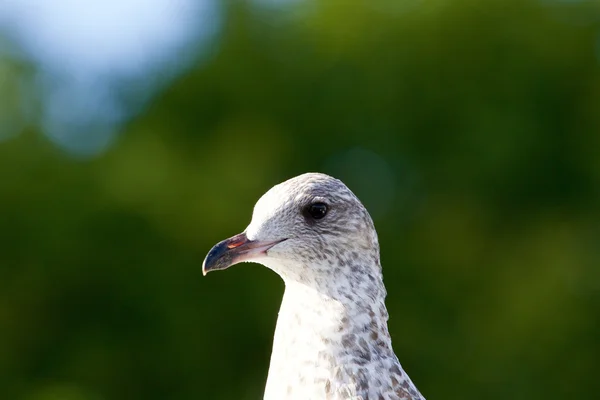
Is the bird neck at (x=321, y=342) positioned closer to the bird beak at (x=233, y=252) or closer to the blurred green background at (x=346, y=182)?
the bird beak at (x=233, y=252)

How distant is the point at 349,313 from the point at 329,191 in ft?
0.96

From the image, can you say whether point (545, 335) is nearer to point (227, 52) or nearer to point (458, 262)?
point (458, 262)

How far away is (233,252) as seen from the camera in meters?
2.20

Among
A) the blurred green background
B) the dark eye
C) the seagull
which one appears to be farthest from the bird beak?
the blurred green background

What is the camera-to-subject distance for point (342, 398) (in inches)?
83.0

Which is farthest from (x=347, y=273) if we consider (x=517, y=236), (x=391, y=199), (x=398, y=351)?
(x=517, y=236)

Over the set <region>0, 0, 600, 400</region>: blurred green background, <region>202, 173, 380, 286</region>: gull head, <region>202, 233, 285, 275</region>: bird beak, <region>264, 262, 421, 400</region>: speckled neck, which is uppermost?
<region>0, 0, 600, 400</region>: blurred green background

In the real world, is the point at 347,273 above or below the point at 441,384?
below

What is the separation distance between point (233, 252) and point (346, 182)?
5.10 metres

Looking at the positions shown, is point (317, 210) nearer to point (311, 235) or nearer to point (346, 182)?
point (311, 235)

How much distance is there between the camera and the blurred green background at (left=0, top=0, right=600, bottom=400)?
7.29m

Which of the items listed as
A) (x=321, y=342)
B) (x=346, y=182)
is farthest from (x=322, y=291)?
(x=346, y=182)

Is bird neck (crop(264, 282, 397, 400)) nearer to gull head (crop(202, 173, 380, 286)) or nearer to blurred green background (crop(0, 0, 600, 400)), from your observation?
gull head (crop(202, 173, 380, 286))

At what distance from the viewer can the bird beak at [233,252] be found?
2.18 metres
